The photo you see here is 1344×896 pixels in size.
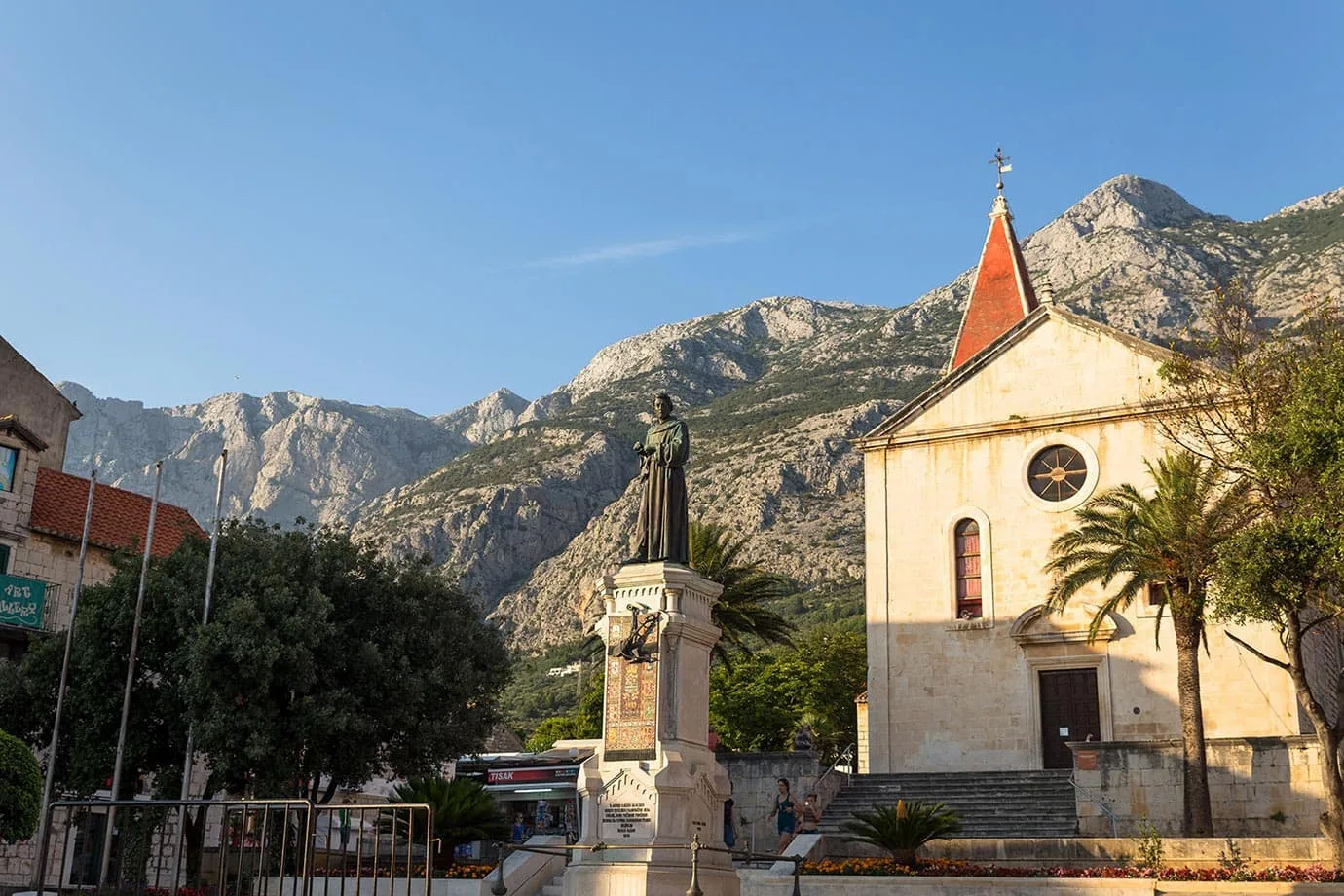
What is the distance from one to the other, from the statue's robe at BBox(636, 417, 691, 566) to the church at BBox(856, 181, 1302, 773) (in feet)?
46.4

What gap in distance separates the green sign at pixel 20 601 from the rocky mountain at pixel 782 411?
1567 inches

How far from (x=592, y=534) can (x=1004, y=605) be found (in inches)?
2806

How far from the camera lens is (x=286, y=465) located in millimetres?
163625

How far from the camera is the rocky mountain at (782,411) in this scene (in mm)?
91312

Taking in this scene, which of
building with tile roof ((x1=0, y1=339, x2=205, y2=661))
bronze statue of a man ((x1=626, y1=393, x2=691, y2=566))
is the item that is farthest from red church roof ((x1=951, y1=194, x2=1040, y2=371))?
building with tile roof ((x1=0, y1=339, x2=205, y2=661))

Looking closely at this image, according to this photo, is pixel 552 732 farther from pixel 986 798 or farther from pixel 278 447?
pixel 278 447

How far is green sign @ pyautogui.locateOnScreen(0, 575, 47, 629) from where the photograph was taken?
29170 millimetres

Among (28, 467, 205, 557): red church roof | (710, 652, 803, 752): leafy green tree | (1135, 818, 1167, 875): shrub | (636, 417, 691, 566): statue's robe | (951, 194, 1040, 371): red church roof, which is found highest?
(951, 194, 1040, 371): red church roof

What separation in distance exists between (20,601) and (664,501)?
19.1 meters

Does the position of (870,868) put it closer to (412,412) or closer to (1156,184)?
(1156,184)

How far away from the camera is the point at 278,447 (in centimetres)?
16675

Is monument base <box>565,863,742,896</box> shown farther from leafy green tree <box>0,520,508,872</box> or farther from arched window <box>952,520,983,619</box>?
arched window <box>952,520,983,619</box>

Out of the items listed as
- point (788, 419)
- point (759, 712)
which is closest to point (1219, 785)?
point (759, 712)

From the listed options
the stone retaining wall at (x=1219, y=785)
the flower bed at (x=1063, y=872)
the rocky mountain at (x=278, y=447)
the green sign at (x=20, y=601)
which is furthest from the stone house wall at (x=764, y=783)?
the rocky mountain at (x=278, y=447)
